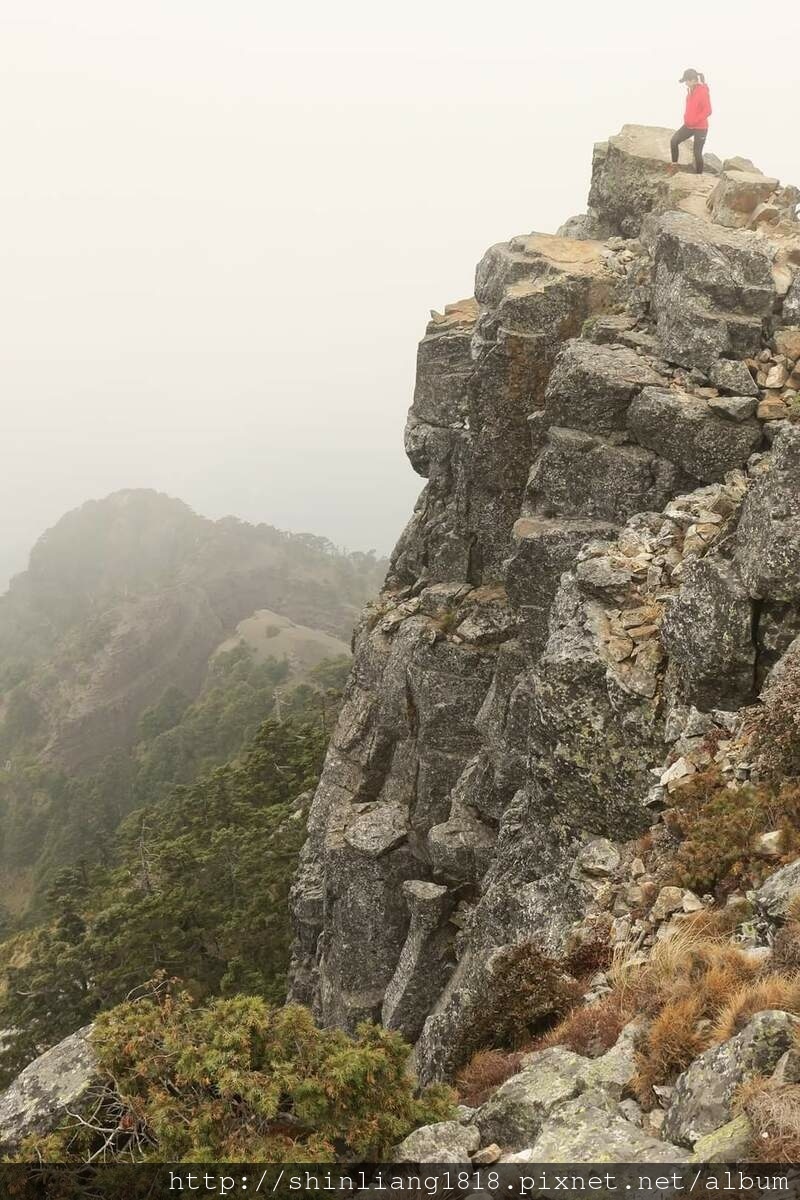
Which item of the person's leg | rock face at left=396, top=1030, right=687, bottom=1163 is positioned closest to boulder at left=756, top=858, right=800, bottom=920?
rock face at left=396, top=1030, right=687, bottom=1163

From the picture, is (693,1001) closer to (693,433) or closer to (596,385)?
(693,433)

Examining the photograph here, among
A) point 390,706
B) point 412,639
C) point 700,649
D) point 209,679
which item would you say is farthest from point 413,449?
point 209,679

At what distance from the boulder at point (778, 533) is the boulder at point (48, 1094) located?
15.5 meters

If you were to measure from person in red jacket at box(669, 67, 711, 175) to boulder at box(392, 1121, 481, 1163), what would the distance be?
3309 centimetres

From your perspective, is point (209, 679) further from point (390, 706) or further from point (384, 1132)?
point (384, 1132)

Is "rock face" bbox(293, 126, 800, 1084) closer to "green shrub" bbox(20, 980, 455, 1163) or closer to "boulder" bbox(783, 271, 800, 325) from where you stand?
"boulder" bbox(783, 271, 800, 325)

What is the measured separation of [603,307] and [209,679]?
165 meters

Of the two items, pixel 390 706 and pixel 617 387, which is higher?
pixel 617 387

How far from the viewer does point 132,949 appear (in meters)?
43.7

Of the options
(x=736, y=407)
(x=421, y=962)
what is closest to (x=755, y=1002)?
(x=736, y=407)

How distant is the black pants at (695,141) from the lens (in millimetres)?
29511

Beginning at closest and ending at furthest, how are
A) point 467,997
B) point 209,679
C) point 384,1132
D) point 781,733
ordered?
point 384,1132
point 781,733
point 467,997
point 209,679

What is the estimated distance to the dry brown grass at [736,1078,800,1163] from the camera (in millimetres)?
6871

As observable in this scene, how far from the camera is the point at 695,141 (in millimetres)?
29781
